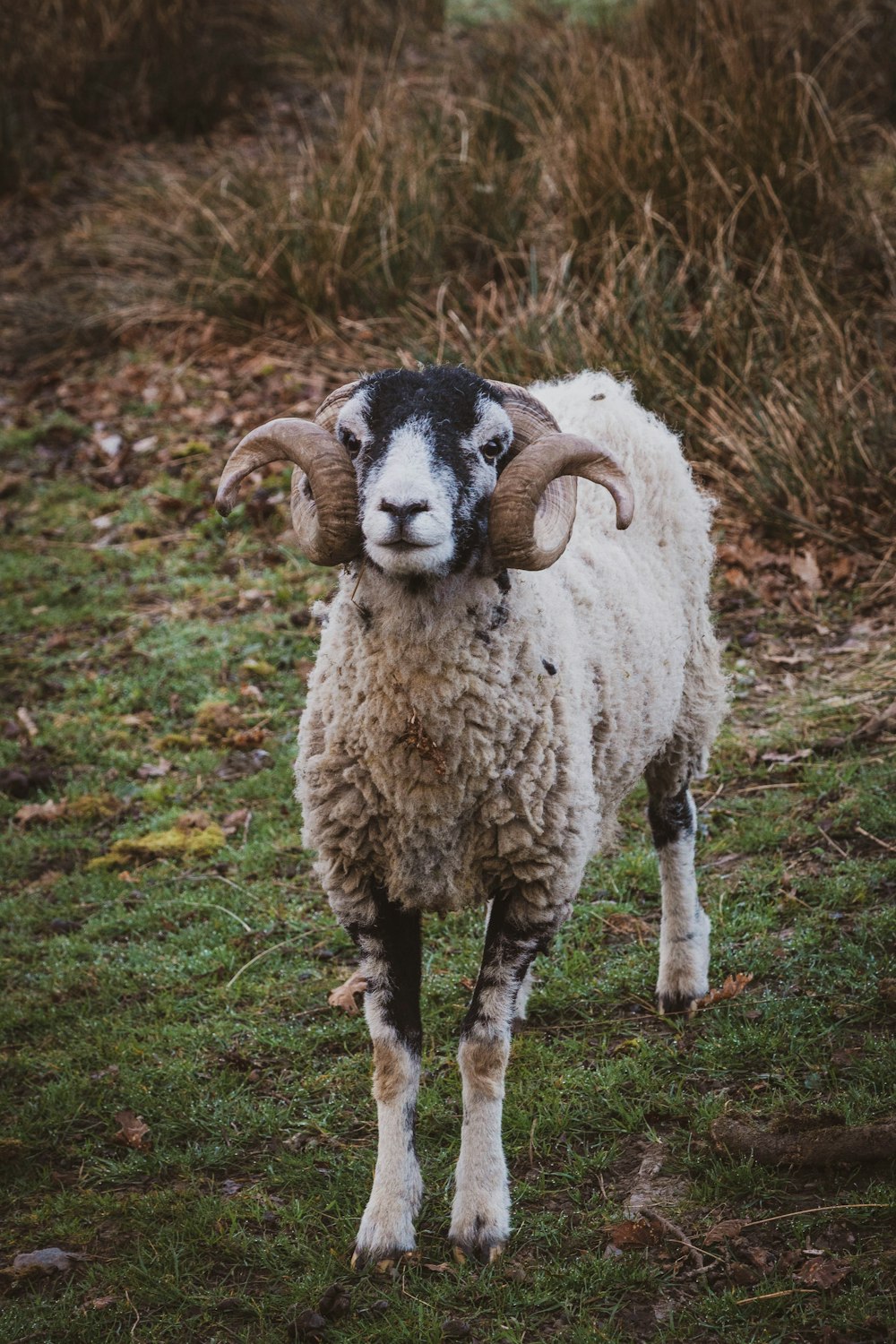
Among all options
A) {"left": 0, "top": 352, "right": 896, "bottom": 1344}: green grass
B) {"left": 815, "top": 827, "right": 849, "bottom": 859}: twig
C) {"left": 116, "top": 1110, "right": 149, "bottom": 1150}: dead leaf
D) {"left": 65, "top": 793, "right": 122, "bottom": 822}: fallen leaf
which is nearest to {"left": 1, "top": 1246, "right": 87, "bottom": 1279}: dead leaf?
{"left": 0, "top": 352, "right": 896, "bottom": 1344}: green grass

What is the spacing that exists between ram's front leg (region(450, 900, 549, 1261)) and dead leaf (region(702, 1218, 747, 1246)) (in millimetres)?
501

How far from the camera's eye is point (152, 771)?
20.2 feet

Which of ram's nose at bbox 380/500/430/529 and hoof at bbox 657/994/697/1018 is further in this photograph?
hoof at bbox 657/994/697/1018

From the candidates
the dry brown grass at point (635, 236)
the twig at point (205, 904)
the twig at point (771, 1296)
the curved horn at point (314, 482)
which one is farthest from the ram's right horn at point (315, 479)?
the dry brown grass at point (635, 236)

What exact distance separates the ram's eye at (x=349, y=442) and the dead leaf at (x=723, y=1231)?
209 centimetres

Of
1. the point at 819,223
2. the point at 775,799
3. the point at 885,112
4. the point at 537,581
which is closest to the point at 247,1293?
the point at 537,581

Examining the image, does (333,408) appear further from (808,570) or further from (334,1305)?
(808,570)

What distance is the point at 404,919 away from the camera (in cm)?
339

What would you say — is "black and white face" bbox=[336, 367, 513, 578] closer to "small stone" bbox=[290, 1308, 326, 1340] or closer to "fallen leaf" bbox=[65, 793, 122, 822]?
"small stone" bbox=[290, 1308, 326, 1340]

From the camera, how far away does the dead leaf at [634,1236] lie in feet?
10.2

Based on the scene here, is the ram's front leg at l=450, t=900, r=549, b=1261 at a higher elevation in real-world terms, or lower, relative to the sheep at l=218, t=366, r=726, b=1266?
lower

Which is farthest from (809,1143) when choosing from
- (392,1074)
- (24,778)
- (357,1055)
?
(24,778)

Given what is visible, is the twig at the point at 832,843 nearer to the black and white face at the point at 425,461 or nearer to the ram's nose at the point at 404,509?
the black and white face at the point at 425,461

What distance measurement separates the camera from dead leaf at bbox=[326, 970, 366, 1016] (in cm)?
435
